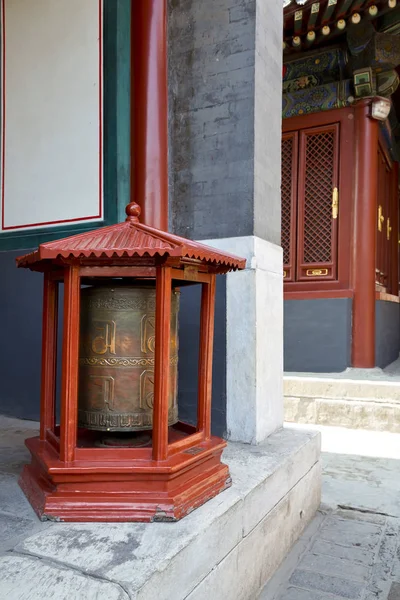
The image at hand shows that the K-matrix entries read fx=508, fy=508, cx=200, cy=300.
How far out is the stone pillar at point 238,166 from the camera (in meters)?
2.99

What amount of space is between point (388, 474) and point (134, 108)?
10.6 feet

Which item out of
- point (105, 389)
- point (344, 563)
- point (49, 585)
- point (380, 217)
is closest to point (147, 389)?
point (105, 389)

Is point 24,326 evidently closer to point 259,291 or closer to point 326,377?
point 259,291

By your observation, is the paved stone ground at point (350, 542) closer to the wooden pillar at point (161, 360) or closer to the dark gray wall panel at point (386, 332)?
the wooden pillar at point (161, 360)

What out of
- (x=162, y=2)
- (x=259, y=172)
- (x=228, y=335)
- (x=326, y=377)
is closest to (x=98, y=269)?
(x=228, y=335)

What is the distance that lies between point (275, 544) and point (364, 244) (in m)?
4.83

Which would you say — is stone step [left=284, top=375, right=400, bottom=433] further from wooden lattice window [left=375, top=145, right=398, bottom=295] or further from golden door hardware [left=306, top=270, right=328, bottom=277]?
wooden lattice window [left=375, top=145, right=398, bottom=295]

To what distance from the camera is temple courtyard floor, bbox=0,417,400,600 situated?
141cm

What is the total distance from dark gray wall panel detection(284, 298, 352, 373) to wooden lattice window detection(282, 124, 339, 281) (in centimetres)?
40

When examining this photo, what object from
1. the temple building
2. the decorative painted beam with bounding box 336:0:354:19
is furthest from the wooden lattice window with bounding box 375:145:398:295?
the decorative painted beam with bounding box 336:0:354:19

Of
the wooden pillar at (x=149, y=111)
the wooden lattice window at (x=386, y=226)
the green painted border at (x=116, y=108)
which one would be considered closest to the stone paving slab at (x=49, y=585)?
the wooden pillar at (x=149, y=111)

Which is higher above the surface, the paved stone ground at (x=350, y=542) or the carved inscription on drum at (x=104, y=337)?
the carved inscription on drum at (x=104, y=337)

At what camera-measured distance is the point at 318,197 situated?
695 cm

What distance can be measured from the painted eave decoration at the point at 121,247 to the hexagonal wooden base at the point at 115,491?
77 centimetres
